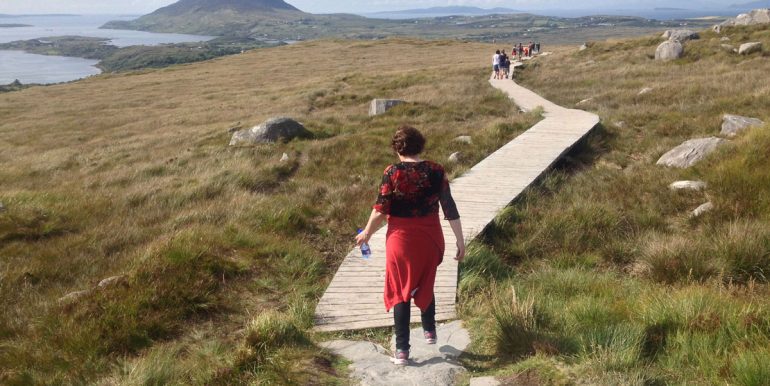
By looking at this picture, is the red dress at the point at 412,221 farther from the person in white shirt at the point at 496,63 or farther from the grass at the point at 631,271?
the person in white shirt at the point at 496,63

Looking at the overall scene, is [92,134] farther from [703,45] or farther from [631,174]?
[703,45]

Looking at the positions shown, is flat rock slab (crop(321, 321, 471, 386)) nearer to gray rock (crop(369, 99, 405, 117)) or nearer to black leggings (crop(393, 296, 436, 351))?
black leggings (crop(393, 296, 436, 351))

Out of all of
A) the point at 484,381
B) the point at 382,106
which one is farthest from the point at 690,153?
the point at 382,106

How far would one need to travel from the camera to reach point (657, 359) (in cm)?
385

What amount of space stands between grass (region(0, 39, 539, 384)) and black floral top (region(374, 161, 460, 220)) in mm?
1430

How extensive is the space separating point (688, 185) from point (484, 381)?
6.85 meters

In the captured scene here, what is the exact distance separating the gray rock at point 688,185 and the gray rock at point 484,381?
6.58 meters

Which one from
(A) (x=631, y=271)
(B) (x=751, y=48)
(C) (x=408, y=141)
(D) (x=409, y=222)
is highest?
(B) (x=751, y=48)

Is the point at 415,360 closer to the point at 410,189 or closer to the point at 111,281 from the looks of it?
the point at 410,189

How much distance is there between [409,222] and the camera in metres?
4.28

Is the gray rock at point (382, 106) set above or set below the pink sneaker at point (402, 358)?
above

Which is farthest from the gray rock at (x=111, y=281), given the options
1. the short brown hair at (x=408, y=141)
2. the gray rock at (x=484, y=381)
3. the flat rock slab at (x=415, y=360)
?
the gray rock at (x=484, y=381)

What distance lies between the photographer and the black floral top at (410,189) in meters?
4.23

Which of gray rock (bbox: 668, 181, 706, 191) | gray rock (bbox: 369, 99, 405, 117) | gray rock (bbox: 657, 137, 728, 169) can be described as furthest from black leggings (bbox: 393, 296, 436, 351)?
gray rock (bbox: 369, 99, 405, 117)
